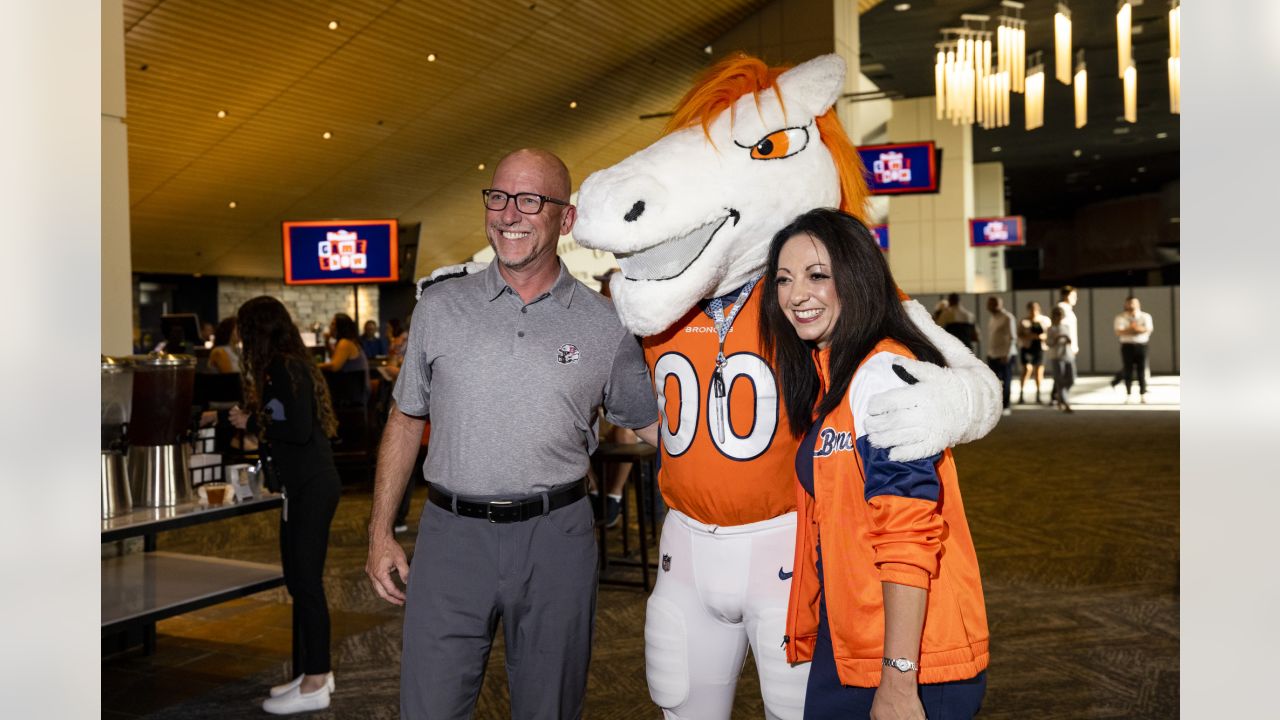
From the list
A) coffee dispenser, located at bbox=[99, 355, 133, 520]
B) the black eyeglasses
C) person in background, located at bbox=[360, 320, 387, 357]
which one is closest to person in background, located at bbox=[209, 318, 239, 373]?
person in background, located at bbox=[360, 320, 387, 357]

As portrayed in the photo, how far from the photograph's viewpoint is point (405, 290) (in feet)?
75.8

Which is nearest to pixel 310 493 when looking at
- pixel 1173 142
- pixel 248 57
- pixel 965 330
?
pixel 248 57

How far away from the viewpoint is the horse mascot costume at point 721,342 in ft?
6.52

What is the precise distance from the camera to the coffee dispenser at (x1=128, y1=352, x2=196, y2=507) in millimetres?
3627

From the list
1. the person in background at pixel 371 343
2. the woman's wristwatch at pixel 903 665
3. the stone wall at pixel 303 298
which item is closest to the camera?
the woman's wristwatch at pixel 903 665

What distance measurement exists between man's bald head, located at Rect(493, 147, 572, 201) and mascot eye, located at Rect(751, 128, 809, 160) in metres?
0.46

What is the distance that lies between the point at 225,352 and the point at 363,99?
16.2ft

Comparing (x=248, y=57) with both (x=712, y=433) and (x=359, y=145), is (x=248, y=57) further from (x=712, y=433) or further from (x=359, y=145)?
(x=712, y=433)

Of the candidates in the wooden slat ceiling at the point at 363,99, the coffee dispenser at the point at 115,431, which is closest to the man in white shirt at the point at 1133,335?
the wooden slat ceiling at the point at 363,99

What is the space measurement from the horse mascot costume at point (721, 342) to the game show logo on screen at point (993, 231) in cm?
1823

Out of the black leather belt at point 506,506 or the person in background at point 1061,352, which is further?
the person in background at point 1061,352

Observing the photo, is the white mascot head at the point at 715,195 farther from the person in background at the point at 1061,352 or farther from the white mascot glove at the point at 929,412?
the person in background at the point at 1061,352

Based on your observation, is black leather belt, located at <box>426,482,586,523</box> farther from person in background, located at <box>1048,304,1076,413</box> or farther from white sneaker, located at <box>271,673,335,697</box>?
person in background, located at <box>1048,304,1076,413</box>
